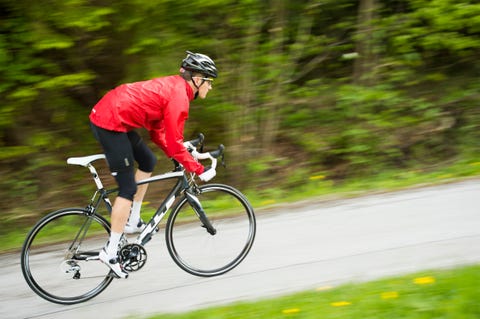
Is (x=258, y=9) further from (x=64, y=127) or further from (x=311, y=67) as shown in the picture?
(x=64, y=127)

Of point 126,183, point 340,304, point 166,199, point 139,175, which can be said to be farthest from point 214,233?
point 340,304

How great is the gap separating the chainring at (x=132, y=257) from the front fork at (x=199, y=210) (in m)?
0.60

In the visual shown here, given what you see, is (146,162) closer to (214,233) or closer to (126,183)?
(126,183)

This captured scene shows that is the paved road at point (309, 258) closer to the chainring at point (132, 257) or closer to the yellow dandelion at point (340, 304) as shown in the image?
the chainring at point (132, 257)

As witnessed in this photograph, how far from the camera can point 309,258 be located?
5.50 m

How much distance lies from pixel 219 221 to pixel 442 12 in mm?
5137

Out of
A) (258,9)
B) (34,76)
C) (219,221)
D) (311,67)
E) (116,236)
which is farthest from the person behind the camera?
(311,67)

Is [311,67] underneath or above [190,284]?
above

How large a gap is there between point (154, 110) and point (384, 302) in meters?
2.39

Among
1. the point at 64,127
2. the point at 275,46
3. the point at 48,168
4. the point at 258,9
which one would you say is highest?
the point at 258,9

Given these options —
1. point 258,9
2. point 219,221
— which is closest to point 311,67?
point 258,9

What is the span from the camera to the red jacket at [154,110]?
4.76m

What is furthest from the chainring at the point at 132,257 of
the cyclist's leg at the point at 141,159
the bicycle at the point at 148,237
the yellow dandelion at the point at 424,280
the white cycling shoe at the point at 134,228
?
the yellow dandelion at the point at 424,280

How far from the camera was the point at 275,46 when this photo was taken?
8.57 meters
